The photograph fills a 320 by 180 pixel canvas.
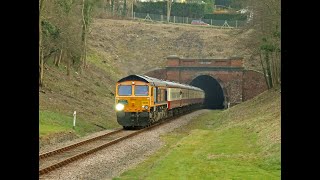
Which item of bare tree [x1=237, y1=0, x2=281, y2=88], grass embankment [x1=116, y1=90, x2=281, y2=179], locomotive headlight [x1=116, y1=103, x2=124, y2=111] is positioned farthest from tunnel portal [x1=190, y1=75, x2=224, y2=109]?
grass embankment [x1=116, y1=90, x2=281, y2=179]

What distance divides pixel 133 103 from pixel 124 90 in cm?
104

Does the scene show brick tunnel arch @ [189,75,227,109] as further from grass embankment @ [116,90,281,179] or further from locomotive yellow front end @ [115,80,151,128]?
grass embankment @ [116,90,281,179]

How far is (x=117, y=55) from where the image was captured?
6806 cm

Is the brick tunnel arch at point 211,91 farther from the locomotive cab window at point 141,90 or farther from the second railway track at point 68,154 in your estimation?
the second railway track at point 68,154

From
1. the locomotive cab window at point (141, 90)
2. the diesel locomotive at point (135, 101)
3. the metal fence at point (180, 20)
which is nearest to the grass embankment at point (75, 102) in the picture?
the diesel locomotive at point (135, 101)

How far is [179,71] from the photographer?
2485 inches

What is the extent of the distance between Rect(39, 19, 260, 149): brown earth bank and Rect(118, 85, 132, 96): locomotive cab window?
2.82 meters

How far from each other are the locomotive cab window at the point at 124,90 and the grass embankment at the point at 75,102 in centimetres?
255

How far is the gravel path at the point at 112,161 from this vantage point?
553 inches

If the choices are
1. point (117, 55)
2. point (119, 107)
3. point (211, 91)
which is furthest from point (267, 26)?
point (211, 91)

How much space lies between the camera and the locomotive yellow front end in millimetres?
29000

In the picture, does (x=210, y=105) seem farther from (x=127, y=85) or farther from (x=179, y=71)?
(x=127, y=85)
